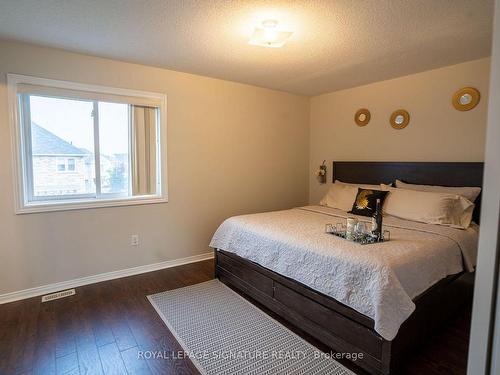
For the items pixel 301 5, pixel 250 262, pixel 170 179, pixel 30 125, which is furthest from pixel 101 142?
pixel 301 5

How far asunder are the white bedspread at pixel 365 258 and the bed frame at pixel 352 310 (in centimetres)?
9

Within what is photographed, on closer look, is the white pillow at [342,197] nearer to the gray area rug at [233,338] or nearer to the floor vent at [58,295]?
the gray area rug at [233,338]

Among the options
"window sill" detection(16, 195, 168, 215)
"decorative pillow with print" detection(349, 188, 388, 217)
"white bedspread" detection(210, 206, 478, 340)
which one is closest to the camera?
"white bedspread" detection(210, 206, 478, 340)

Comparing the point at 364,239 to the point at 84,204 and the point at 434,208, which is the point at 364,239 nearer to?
the point at 434,208

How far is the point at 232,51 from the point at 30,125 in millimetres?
2048

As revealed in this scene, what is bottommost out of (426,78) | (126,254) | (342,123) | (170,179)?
(126,254)

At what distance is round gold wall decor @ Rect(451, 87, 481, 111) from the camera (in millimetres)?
2936

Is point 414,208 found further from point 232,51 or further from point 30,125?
point 30,125

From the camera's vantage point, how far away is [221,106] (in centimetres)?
377

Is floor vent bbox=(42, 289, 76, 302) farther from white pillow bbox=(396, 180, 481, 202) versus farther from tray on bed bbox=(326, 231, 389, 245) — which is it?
white pillow bbox=(396, 180, 481, 202)

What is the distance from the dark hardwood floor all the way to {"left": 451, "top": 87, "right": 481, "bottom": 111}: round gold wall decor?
6.65 ft

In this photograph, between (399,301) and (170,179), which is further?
(170,179)

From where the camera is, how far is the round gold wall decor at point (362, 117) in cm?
392

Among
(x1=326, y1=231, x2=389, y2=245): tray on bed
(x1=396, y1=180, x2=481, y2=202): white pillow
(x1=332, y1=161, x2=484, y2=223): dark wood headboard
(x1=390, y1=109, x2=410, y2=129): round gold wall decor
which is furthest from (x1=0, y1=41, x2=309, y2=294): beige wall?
(x1=326, y1=231, x2=389, y2=245): tray on bed
